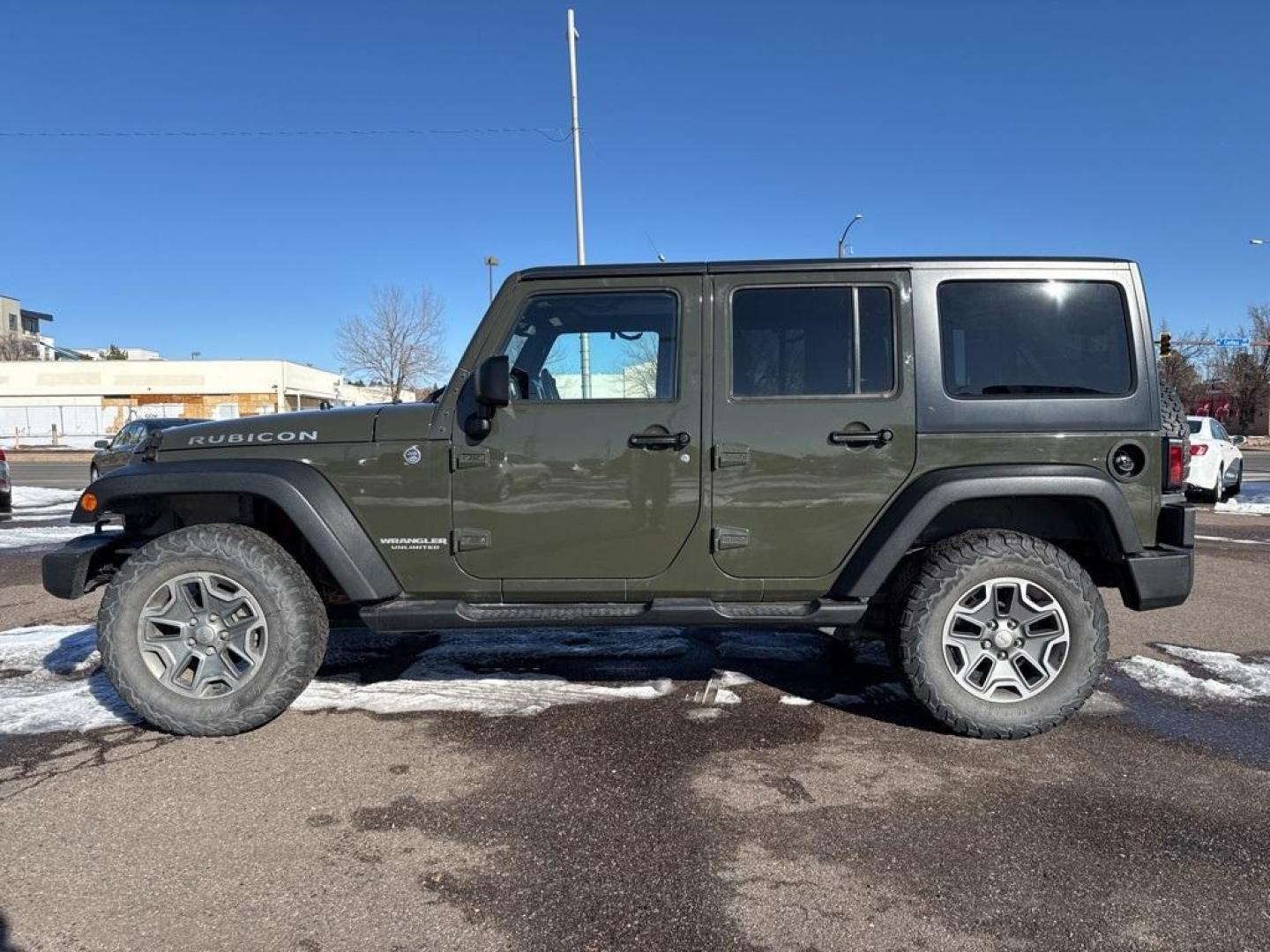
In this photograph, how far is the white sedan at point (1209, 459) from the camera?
12.0 m

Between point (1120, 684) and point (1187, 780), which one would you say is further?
point (1120, 684)

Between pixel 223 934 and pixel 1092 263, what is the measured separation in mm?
4074

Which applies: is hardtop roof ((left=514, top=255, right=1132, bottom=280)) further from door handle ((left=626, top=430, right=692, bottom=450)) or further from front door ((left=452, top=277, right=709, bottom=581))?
door handle ((left=626, top=430, right=692, bottom=450))

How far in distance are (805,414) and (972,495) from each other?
2.55 ft

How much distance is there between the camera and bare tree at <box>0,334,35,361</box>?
6612cm

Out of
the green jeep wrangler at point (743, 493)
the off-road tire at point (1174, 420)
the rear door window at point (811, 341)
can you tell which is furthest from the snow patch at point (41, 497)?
the off-road tire at point (1174, 420)

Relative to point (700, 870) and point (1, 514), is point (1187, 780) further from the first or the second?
point (1, 514)

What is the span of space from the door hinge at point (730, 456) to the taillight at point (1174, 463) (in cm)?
184

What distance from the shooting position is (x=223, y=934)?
2098mm

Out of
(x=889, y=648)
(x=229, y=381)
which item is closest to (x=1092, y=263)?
(x=889, y=648)

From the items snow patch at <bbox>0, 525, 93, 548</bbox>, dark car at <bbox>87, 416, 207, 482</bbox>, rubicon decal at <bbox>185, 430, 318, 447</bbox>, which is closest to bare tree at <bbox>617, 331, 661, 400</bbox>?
rubicon decal at <bbox>185, 430, 318, 447</bbox>

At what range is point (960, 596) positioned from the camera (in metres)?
3.31

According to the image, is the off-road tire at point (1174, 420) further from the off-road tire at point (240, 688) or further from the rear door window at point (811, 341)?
the off-road tire at point (240, 688)

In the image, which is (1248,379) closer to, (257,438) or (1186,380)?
(1186,380)
